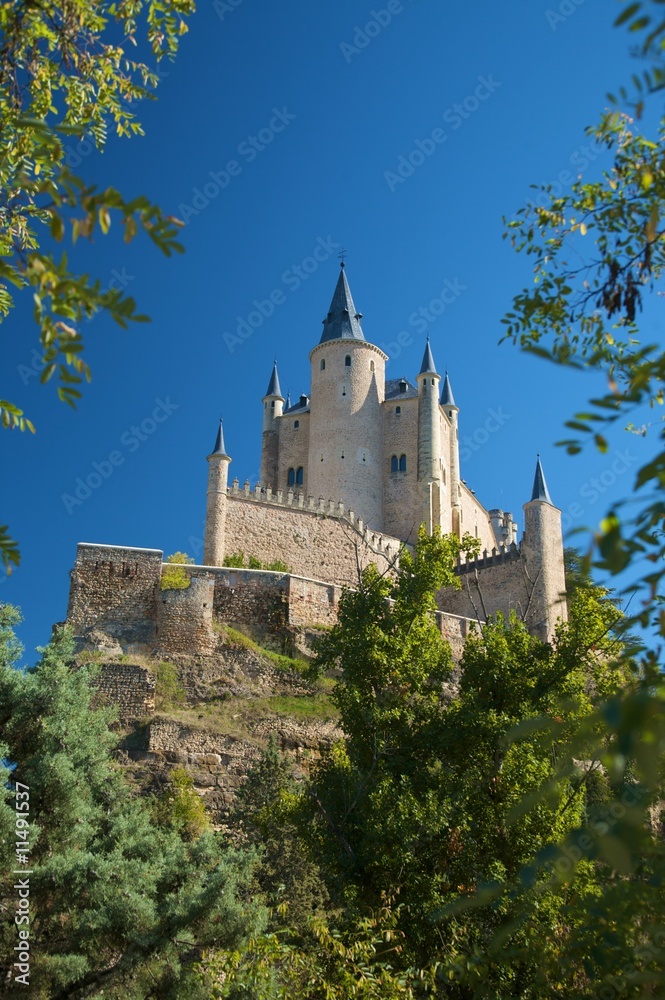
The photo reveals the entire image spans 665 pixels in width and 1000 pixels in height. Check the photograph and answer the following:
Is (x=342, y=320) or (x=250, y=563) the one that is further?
(x=342, y=320)

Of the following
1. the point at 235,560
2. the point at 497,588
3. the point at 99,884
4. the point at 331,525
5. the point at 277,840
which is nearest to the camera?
the point at 99,884

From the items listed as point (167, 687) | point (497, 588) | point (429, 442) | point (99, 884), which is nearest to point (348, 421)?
point (429, 442)

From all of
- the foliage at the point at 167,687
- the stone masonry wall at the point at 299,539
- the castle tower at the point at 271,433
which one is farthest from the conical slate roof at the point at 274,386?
the foliage at the point at 167,687

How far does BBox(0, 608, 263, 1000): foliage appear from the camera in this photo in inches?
587

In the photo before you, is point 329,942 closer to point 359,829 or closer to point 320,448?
point 359,829

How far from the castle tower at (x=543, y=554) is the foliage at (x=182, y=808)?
61.0 ft

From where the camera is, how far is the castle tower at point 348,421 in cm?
4525

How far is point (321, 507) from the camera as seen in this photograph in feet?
133

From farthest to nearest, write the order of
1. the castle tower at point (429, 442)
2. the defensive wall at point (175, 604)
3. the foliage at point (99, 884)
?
the castle tower at point (429, 442), the defensive wall at point (175, 604), the foliage at point (99, 884)

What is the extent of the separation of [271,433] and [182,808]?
28499mm

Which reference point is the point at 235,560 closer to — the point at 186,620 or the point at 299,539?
the point at 299,539

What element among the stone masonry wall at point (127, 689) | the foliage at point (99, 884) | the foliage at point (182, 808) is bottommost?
the foliage at point (99, 884)

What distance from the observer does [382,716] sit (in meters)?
15.7

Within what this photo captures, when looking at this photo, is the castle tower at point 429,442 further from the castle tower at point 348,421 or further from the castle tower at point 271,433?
the castle tower at point 271,433
